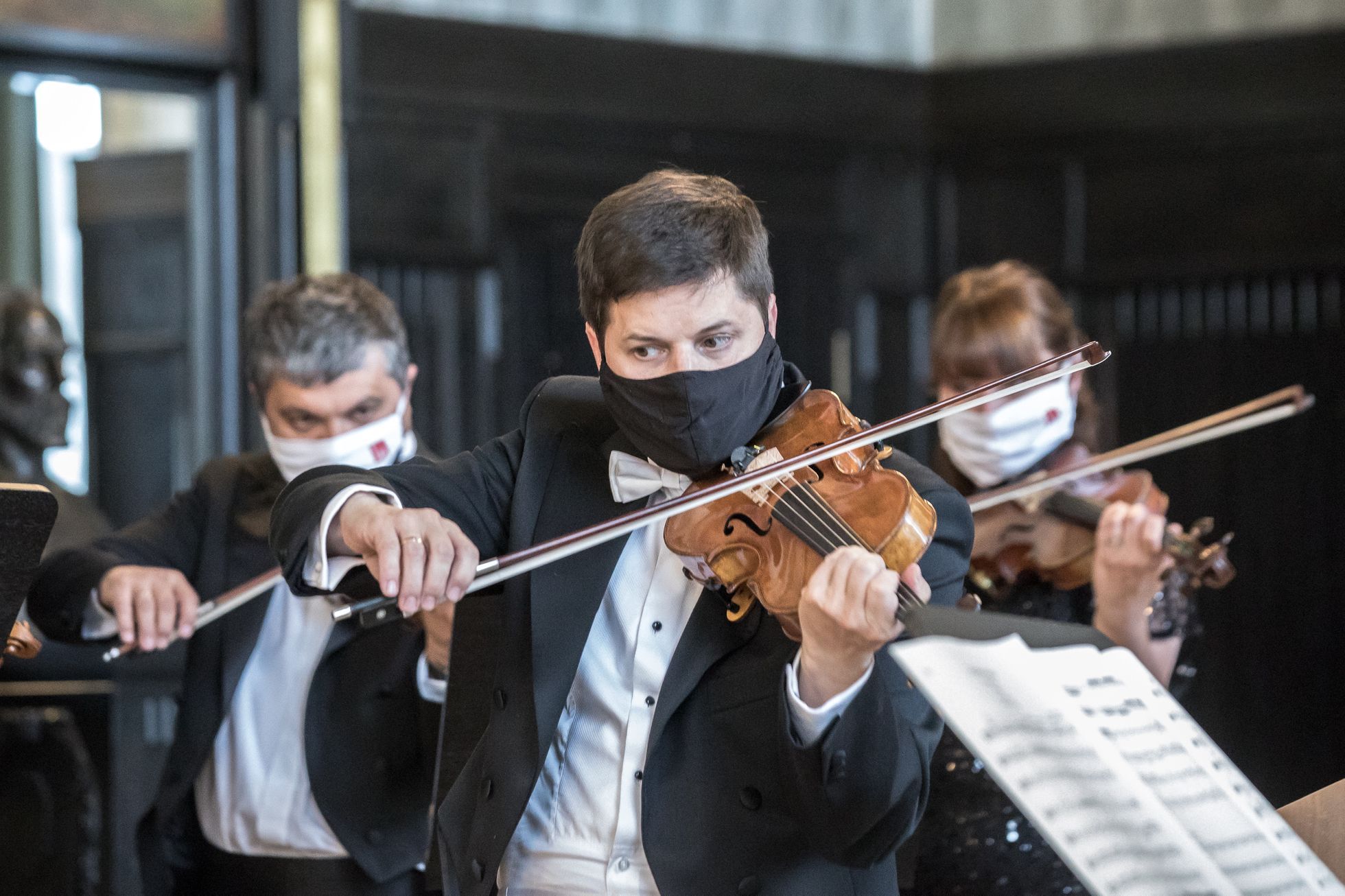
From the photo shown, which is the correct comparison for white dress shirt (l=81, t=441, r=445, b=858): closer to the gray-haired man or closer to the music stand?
the gray-haired man

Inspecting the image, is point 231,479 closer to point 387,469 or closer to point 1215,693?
point 387,469

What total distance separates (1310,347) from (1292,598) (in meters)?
0.68

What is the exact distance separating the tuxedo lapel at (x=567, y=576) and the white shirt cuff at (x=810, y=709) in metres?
0.25

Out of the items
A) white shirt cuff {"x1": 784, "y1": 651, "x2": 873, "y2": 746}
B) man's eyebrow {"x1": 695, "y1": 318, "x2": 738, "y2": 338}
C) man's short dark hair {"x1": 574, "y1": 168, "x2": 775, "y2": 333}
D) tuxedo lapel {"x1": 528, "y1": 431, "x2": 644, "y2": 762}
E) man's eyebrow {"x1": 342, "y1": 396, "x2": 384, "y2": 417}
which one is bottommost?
white shirt cuff {"x1": 784, "y1": 651, "x2": 873, "y2": 746}

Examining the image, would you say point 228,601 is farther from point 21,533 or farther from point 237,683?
point 21,533

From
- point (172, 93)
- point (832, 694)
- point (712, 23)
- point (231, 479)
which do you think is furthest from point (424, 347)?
point (832, 694)

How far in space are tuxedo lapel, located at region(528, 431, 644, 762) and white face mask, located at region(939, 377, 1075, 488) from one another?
90 centimetres

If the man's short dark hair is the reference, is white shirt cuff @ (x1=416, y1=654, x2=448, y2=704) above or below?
below

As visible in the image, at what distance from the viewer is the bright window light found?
4.72 meters

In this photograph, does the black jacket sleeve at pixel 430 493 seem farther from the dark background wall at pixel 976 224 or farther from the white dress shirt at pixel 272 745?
the dark background wall at pixel 976 224

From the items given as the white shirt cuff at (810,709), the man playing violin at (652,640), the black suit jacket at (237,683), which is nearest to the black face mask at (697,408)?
the man playing violin at (652,640)

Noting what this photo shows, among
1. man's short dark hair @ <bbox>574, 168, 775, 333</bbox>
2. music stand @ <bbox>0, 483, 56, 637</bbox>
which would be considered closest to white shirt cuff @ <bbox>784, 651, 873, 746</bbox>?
man's short dark hair @ <bbox>574, 168, 775, 333</bbox>

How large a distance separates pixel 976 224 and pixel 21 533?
3.69 metres

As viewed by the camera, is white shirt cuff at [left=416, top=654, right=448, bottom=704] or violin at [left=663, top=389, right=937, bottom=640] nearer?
violin at [left=663, top=389, right=937, bottom=640]
